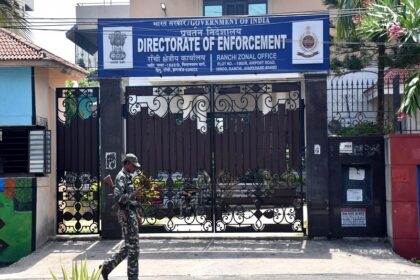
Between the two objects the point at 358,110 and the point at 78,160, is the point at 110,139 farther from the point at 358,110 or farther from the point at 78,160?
the point at 358,110

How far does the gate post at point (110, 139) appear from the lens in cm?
1227

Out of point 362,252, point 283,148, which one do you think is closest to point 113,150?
point 283,148

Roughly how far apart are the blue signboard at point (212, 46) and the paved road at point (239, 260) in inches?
128

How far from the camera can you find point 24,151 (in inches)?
474

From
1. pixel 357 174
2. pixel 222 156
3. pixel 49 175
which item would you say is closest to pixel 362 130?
pixel 357 174

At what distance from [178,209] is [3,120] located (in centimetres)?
366

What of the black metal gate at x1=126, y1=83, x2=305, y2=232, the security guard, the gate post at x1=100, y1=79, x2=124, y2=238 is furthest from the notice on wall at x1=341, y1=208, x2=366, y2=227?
the security guard

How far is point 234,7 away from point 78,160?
15817 mm

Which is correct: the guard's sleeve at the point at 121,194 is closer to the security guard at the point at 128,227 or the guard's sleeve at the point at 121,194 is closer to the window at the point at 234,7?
the security guard at the point at 128,227

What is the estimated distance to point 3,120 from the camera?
1178 cm

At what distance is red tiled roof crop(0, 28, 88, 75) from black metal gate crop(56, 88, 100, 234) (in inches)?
31.4

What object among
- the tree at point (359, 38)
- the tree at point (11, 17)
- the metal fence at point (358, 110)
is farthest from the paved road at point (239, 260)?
the tree at point (11, 17)

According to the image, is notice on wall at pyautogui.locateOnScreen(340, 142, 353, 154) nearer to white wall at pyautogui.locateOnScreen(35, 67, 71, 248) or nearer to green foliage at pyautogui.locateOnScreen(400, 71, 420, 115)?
green foliage at pyautogui.locateOnScreen(400, 71, 420, 115)

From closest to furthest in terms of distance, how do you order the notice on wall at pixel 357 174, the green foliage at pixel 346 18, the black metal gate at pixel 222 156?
the notice on wall at pixel 357 174 → the black metal gate at pixel 222 156 → the green foliage at pixel 346 18
